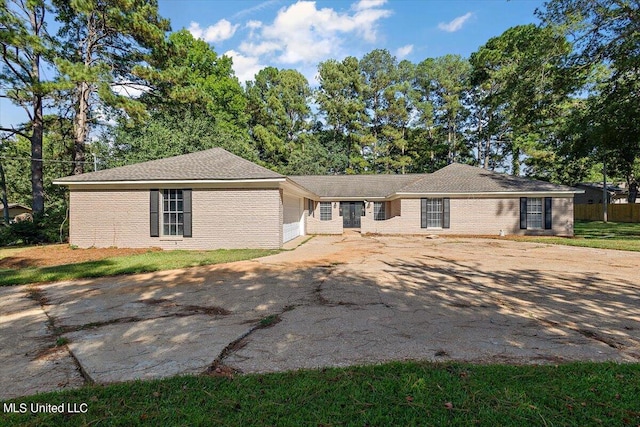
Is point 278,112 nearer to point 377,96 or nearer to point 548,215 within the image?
point 377,96

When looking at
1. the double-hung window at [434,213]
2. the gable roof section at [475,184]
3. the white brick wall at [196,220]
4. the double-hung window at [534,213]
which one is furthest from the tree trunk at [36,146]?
the double-hung window at [534,213]

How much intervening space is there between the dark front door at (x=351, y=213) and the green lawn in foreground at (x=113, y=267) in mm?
12960

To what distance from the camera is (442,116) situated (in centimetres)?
3741

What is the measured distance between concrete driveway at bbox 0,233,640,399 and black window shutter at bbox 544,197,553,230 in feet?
33.5

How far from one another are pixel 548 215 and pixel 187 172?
57.7 ft

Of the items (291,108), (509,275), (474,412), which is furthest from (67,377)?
(291,108)

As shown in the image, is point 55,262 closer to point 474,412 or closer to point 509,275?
point 474,412

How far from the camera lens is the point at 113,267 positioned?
8352 millimetres

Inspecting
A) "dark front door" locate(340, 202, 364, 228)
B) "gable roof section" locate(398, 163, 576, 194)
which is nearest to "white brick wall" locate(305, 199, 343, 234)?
"dark front door" locate(340, 202, 364, 228)

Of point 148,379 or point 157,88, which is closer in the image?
point 148,379

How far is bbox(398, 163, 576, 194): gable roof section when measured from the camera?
1730 centimetres

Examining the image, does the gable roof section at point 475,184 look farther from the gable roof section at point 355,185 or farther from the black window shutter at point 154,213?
the black window shutter at point 154,213

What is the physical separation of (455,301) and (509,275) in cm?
292

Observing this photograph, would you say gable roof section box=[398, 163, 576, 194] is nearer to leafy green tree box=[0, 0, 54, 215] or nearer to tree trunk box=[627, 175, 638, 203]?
leafy green tree box=[0, 0, 54, 215]
